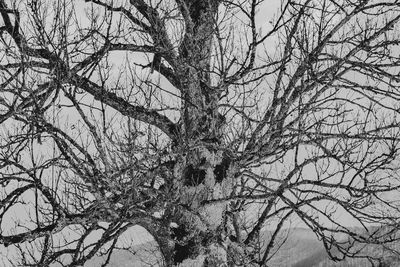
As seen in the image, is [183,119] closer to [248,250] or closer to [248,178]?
[248,250]

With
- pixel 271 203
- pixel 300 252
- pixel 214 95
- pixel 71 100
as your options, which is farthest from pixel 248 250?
pixel 300 252

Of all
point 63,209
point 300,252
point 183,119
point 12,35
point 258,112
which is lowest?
point 63,209

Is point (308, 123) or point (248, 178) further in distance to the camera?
point (248, 178)

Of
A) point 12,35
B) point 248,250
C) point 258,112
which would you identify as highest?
point 12,35

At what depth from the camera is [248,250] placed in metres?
8.60

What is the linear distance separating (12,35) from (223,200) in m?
3.87

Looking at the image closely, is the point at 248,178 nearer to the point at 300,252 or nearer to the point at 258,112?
the point at 258,112

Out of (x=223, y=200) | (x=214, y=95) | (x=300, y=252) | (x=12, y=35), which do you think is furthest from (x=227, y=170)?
(x=300, y=252)

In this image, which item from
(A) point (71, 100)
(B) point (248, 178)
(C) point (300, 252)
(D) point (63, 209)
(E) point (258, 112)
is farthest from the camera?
(C) point (300, 252)

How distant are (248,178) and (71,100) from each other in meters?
5.07

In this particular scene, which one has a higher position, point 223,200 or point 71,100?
point 71,100

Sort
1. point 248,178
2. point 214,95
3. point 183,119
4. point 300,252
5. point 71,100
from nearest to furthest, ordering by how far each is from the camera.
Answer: point 71,100
point 183,119
point 214,95
point 248,178
point 300,252

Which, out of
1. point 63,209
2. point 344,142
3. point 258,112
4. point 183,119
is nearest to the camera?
point 63,209

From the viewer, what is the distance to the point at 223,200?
295 inches
